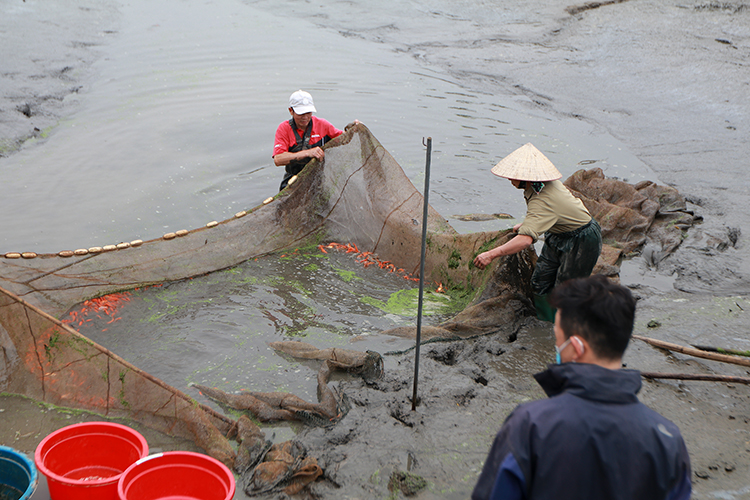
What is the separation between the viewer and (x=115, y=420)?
3.10 metres

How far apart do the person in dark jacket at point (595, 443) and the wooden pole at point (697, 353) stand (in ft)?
8.33

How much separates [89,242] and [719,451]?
618 centimetres

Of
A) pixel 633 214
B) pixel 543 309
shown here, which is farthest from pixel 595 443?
pixel 633 214

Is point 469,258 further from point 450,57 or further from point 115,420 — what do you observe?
point 450,57

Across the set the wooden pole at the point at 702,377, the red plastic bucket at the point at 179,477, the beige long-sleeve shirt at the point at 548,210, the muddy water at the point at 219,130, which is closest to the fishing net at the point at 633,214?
the muddy water at the point at 219,130

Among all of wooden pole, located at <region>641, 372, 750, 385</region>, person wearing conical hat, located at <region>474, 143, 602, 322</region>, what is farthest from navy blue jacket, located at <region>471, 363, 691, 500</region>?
person wearing conical hat, located at <region>474, 143, 602, 322</region>

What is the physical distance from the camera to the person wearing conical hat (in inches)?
146

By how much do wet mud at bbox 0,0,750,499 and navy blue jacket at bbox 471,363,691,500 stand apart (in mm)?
1357

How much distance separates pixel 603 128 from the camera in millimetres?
9516

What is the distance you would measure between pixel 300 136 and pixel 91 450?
3.85m

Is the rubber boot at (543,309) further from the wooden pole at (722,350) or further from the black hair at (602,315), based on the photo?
the black hair at (602,315)

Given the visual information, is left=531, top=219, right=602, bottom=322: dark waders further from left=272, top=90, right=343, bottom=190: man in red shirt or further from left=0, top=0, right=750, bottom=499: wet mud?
left=272, top=90, right=343, bottom=190: man in red shirt

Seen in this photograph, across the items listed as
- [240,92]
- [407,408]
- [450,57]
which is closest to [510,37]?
[450,57]

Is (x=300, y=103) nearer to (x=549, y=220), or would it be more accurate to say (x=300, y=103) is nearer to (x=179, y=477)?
(x=549, y=220)
